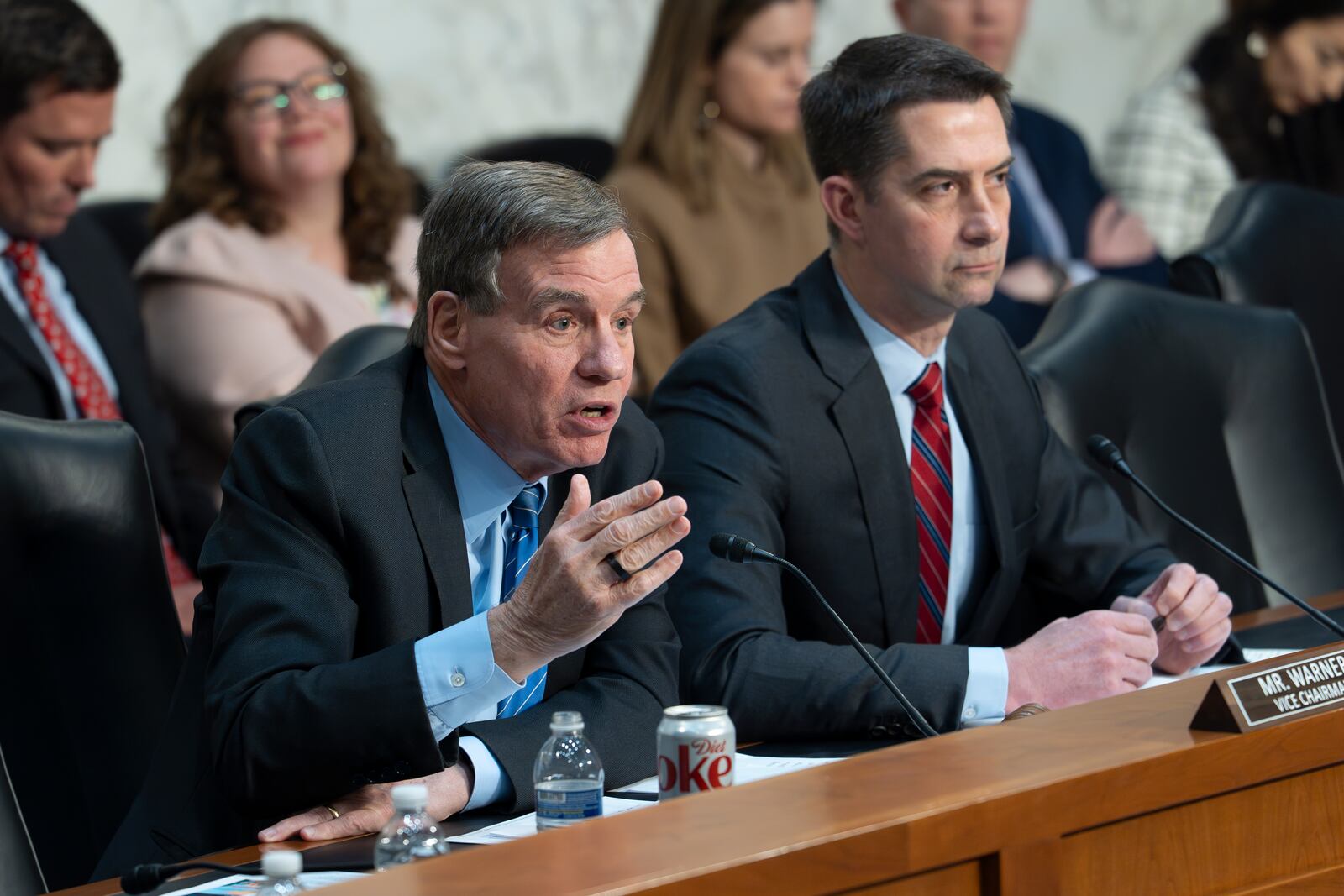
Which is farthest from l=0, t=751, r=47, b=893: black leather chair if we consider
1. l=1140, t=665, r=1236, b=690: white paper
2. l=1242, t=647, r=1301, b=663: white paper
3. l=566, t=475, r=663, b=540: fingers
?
l=1242, t=647, r=1301, b=663: white paper

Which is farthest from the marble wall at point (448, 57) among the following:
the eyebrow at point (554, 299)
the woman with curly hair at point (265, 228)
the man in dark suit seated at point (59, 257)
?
the eyebrow at point (554, 299)

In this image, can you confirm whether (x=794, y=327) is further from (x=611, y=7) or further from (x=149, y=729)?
(x=611, y=7)

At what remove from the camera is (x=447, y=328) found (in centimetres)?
184

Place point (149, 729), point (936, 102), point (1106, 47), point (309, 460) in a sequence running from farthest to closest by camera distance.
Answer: point (1106, 47)
point (936, 102)
point (149, 729)
point (309, 460)

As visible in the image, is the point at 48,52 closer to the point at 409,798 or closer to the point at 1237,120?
the point at 409,798

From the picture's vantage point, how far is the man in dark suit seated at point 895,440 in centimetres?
212

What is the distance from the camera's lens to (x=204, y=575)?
176 cm

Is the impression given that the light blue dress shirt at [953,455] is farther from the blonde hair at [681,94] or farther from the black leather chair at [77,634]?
the blonde hair at [681,94]

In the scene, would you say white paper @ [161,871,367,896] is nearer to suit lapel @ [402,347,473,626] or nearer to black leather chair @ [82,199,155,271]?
suit lapel @ [402,347,473,626]

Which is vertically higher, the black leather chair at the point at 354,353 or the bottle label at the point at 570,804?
the black leather chair at the point at 354,353

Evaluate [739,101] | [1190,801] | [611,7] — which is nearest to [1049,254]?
[739,101]

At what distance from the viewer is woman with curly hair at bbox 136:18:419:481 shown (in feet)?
11.3

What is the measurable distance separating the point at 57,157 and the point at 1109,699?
7.71 feet

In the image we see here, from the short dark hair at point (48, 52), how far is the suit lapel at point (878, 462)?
1.61 meters
